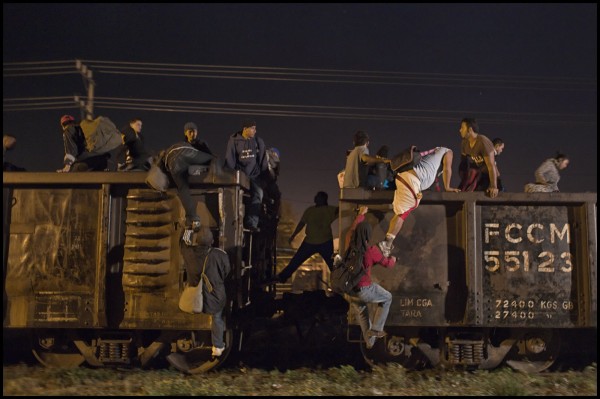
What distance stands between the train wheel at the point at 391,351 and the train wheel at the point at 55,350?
11.9 feet

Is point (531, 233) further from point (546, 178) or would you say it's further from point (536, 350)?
point (536, 350)

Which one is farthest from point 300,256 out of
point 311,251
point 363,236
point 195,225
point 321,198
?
point 195,225

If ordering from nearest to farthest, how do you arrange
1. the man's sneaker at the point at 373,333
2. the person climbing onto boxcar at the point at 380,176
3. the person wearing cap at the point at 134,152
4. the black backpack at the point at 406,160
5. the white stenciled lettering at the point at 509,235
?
the man's sneaker at the point at 373,333 → the black backpack at the point at 406,160 → the white stenciled lettering at the point at 509,235 → the person climbing onto boxcar at the point at 380,176 → the person wearing cap at the point at 134,152

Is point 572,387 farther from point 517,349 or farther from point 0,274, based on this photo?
point 0,274

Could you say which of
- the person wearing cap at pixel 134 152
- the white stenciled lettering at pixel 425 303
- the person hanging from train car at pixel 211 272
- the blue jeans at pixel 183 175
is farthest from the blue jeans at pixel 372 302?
the person wearing cap at pixel 134 152

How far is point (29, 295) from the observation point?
6617 mm

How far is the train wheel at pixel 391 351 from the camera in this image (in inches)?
270

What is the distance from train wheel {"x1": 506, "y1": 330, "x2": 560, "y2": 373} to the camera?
6.84 metres

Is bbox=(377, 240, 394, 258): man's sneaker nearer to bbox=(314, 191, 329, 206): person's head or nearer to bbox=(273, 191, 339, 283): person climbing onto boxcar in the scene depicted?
bbox=(273, 191, 339, 283): person climbing onto boxcar

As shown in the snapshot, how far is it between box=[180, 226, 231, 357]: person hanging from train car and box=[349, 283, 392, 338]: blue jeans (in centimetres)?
152

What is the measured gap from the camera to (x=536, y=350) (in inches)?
269

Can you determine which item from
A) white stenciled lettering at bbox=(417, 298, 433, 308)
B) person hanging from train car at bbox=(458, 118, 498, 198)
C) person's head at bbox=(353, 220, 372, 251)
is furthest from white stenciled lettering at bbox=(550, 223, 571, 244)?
person's head at bbox=(353, 220, 372, 251)

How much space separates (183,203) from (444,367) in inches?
148

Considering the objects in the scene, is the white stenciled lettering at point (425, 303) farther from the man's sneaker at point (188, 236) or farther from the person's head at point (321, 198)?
the man's sneaker at point (188, 236)
